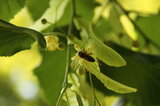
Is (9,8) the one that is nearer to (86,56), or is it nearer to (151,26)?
(86,56)

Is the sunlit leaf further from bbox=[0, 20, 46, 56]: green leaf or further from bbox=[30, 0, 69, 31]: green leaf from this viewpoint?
bbox=[30, 0, 69, 31]: green leaf

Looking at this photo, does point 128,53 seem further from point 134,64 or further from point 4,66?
point 4,66

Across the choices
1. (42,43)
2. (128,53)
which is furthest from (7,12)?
(128,53)

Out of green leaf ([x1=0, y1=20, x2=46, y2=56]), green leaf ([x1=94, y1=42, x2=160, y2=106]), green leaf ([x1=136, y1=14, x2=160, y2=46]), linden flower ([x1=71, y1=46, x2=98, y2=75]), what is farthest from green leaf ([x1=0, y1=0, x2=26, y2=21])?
green leaf ([x1=136, y1=14, x2=160, y2=46])

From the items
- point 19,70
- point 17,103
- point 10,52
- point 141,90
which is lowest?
point 17,103

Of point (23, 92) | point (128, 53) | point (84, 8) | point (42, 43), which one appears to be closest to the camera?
point (42, 43)

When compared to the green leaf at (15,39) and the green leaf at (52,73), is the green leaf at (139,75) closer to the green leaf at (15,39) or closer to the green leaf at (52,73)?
the green leaf at (52,73)

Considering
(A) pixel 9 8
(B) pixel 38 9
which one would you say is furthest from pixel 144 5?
(A) pixel 9 8
